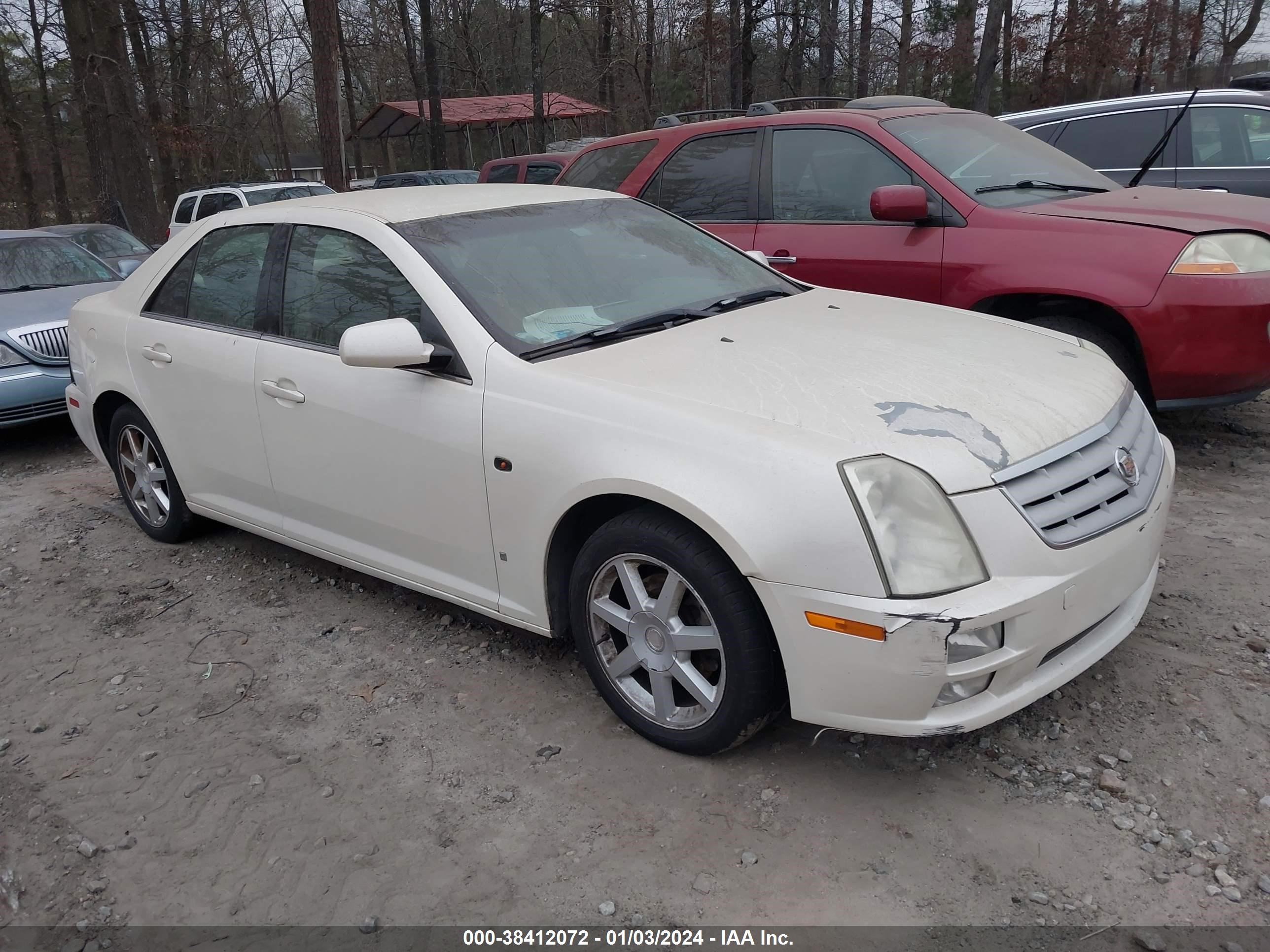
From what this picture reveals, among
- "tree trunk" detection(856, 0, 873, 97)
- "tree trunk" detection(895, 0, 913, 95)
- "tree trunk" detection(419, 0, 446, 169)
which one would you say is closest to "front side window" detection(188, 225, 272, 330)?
"tree trunk" detection(856, 0, 873, 97)

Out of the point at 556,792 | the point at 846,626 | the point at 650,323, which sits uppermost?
the point at 650,323

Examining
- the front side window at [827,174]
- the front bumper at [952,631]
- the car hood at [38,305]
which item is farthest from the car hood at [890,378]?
the car hood at [38,305]

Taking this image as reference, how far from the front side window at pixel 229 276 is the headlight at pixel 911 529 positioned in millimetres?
2673

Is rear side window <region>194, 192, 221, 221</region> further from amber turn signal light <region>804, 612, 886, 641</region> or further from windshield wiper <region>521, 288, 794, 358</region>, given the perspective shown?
amber turn signal light <region>804, 612, 886, 641</region>

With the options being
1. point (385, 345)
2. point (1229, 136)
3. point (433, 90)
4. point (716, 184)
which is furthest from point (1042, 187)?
point (433, 90)

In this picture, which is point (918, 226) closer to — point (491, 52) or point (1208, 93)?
point (1208, 93)

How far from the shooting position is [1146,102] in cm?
740

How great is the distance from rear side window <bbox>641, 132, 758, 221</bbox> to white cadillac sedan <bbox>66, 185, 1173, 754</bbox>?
5.58 ft

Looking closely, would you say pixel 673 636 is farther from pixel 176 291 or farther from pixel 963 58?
pixel 963 58

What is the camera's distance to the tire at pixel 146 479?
15.3ft

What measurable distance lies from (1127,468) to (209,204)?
14439mm

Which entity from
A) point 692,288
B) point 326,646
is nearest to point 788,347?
point 692,288

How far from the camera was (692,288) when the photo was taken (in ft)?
12.3

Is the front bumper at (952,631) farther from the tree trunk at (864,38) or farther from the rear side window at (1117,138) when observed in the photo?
the tree trunk at (864,38)
